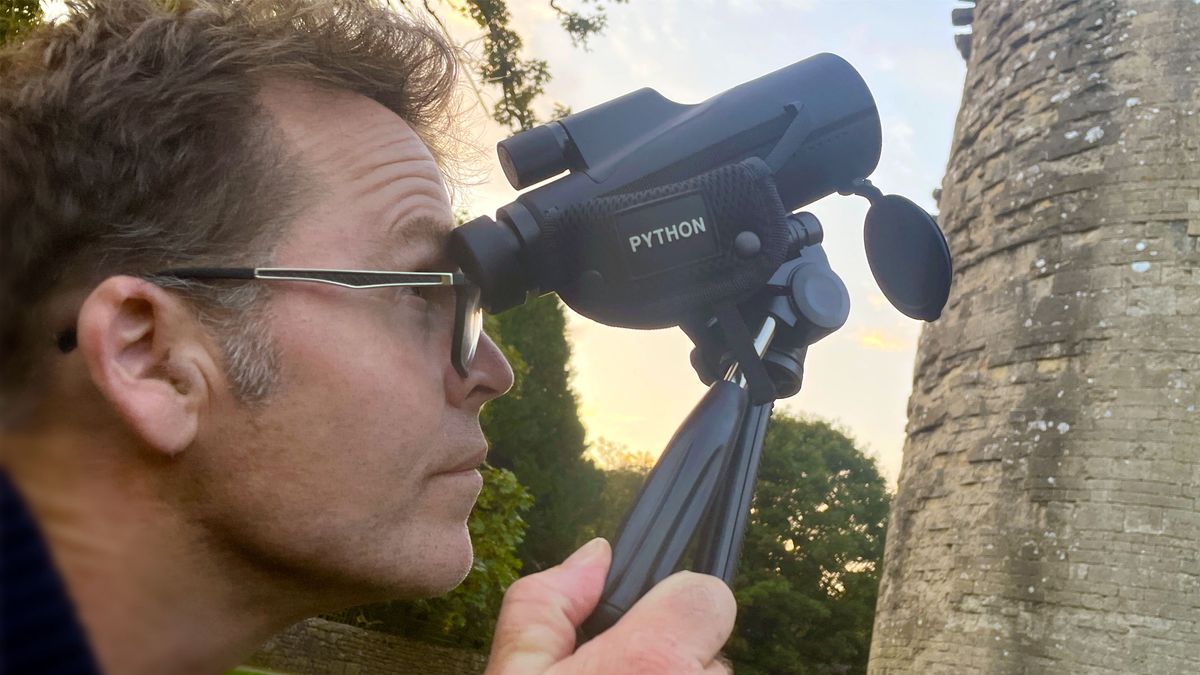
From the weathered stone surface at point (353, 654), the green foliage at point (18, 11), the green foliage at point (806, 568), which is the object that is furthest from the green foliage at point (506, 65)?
the green foliage at point (806, 568)

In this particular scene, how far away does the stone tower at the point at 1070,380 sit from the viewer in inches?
210

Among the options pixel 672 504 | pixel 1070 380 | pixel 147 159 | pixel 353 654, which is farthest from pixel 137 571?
pixel 353 654

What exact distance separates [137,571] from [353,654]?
13.2 m

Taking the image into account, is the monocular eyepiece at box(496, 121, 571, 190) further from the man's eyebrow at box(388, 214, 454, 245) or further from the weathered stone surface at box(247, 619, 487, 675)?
the weathered stone surface at box(247, 619, 487, 675)

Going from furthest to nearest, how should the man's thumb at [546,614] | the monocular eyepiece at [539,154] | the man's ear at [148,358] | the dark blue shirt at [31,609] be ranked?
the monocular eyepiece at [539,154]
the man's ear at [148,358]
the man's thumb at [546,614]
the dark blue shirt at [31,609]

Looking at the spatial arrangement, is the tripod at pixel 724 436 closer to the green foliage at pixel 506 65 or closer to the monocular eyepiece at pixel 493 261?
the monocular eyepiece at pixel 493 261

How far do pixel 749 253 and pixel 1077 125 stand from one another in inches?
223

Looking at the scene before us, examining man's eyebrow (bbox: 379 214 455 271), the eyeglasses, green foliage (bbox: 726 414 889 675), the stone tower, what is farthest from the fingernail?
green foliage (bbox: 726 414 889 675)

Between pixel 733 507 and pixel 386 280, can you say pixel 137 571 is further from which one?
pixel 733 507

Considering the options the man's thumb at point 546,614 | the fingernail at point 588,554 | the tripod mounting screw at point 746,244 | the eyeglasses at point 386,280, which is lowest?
the man's thumb at point 546,614

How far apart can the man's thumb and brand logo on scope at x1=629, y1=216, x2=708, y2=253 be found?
349 millimetres

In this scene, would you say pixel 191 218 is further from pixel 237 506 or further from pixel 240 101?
pixel 237 506

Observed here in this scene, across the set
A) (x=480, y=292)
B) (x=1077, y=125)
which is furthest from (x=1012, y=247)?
(x=480, y=292)

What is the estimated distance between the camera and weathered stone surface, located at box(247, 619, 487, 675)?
12.5 meters
